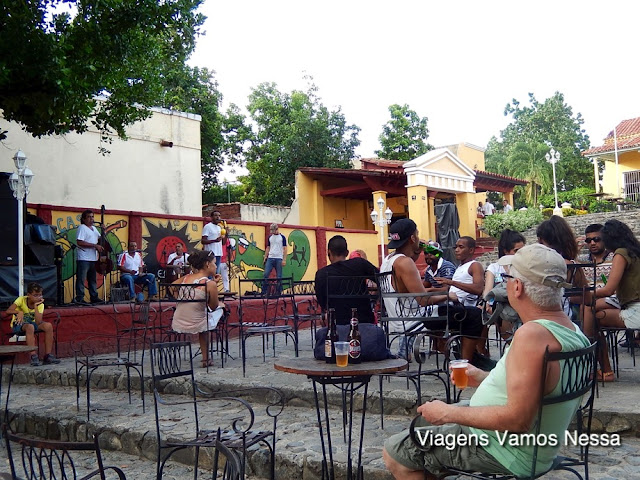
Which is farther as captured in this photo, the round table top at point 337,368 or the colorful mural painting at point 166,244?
the colorful mural painting at point 166,244

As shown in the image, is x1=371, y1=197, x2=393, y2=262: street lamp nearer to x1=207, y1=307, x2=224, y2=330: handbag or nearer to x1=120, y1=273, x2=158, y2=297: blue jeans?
x1=120, y1=273, x2=158, y2=297: blue jeans

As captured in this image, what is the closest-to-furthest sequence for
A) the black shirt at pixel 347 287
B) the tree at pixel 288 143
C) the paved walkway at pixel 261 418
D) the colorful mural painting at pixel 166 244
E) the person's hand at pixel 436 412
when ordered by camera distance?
the person's hand at pixel 436 412 → the paved walkway at pixel 261 418 → the black shirt at pixel 347 287 → the colorful mural painting at pixel 166 244 → the tree at pixel 288 143

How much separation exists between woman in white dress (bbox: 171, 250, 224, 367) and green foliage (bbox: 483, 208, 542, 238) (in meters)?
18.0

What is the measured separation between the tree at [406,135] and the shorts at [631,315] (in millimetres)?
27632

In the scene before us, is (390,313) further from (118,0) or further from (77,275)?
(77,275)

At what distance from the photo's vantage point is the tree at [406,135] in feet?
107

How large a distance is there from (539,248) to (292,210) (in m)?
23.2

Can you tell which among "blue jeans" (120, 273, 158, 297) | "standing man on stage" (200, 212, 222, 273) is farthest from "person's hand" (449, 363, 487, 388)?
"standing man on stage" (200, 212, 222, 273)

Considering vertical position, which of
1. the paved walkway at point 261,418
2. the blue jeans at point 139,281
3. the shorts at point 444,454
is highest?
the blue jeans at point 139,281

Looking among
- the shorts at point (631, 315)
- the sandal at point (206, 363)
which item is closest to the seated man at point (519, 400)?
the shorts at point (631, 315)

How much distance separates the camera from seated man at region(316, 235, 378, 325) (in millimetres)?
5617

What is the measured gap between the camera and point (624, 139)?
31.2 metres

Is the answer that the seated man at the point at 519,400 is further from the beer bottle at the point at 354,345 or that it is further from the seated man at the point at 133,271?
the seated man at the point at 133,271

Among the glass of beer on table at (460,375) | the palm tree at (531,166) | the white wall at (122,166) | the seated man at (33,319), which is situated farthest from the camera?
the palm tree at (531,166)
